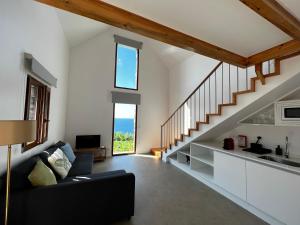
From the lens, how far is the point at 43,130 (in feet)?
10.2

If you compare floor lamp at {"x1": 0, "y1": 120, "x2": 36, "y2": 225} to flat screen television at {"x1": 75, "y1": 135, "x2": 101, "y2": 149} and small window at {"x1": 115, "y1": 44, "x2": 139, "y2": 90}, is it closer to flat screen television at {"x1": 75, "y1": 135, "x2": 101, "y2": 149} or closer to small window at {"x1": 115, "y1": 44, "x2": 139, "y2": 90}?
flat screen television at {"x1": 75, "y1": 135, "x2": 101, "y2": 149}

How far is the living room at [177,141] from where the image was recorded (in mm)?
1645

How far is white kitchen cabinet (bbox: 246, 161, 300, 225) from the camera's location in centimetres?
194

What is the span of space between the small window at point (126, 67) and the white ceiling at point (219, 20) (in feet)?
14.2

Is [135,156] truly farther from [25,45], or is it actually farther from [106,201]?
[25,45]

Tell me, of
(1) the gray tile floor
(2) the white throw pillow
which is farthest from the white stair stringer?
(2) the white throw pillow

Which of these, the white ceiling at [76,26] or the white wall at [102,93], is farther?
the white wall at [102,93]

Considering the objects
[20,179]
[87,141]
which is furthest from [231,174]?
[87,141]

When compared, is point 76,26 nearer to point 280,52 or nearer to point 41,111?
point 41,111

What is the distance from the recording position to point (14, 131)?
1.12m

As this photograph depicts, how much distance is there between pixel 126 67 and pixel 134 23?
181 inches

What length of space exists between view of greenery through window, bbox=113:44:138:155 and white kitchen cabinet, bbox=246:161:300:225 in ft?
14.4

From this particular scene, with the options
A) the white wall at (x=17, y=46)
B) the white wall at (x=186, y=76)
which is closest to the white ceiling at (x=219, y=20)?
the white wall at (x=17, y=46)

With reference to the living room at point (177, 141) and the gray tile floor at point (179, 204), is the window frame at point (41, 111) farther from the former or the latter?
the gray tile floor at point (179, 204)
